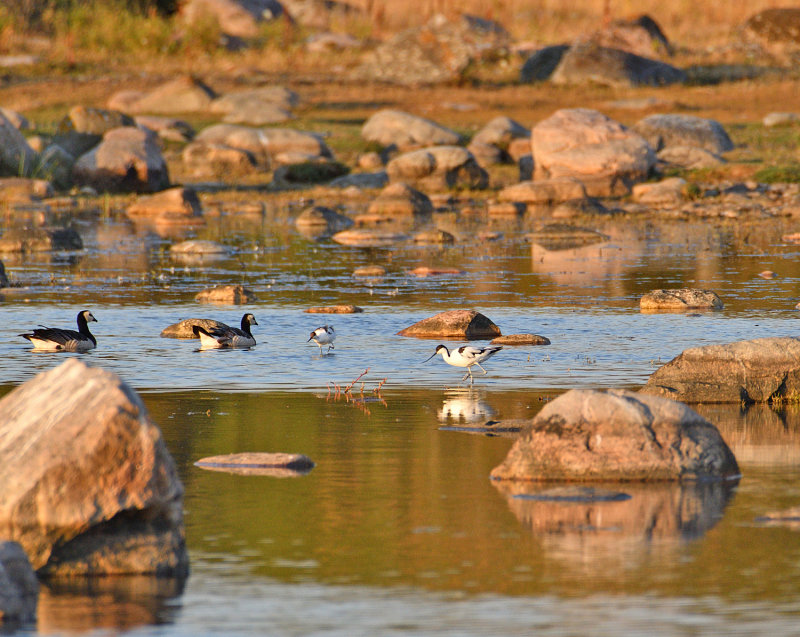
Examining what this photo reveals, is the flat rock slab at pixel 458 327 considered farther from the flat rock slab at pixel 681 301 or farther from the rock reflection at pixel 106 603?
the rock reflection at pixel 106 603

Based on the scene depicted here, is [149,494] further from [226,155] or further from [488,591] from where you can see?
[226,155]

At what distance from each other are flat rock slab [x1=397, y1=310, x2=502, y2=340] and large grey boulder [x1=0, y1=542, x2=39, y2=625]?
923cm

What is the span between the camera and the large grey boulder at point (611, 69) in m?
48.7

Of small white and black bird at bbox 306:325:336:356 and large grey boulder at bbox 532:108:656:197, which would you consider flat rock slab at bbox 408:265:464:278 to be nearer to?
small white and black bird at bbox 306:325:336:356

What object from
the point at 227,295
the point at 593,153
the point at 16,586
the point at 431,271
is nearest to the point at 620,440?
the point at 16,586

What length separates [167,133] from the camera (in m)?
43.6

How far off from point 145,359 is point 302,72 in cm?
4263

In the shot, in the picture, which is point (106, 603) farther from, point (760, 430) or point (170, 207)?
point (170, 207)

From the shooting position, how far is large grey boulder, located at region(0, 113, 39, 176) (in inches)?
1467

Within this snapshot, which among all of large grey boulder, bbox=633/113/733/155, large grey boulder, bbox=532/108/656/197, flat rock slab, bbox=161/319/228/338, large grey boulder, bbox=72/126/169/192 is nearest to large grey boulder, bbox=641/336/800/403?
flat rock slab, bbox=161/319/228/338

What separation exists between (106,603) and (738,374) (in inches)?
251

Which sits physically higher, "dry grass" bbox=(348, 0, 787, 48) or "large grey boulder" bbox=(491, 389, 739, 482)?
"dry grass" bbox=(348, 0, 787, 48)

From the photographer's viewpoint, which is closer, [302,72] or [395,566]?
[395,566]

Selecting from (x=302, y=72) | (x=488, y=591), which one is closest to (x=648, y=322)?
(x=488, y=591)
